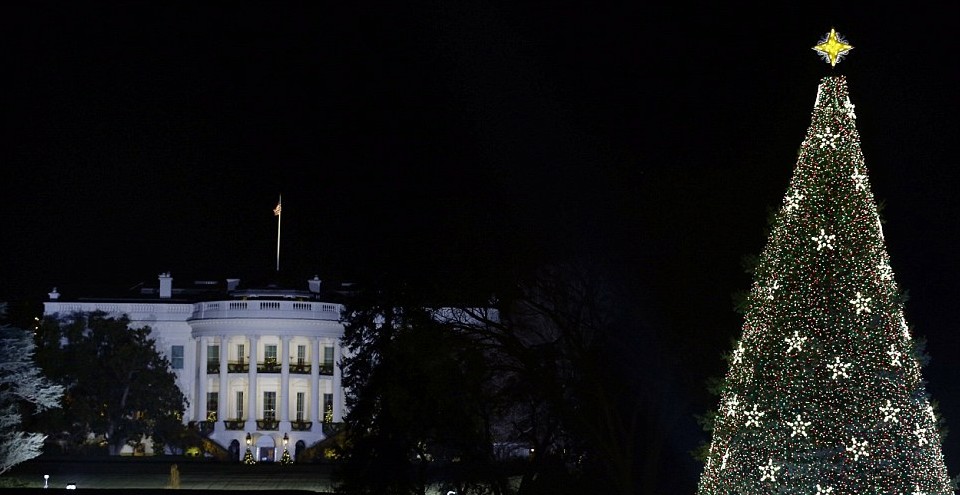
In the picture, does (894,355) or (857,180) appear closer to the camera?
(894,355)

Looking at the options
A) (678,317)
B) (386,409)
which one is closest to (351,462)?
(386,409)

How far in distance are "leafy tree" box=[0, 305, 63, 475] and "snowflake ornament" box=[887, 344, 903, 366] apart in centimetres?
3422

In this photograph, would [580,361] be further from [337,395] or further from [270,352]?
[270,352]

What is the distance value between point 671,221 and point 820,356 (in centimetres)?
1215

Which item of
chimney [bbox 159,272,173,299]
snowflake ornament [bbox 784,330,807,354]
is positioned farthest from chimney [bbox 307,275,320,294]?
snowflake ornament [bbox 784,330,807,354]

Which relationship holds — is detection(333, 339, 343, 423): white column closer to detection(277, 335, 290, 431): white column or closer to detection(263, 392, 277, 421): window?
detection(277, 335, 290, 431): white column

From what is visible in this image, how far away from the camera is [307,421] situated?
285 ft

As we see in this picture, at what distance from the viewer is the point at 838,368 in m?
17.7

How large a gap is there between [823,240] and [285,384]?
71.4m

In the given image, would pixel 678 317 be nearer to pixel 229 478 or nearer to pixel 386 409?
pixel 386 409

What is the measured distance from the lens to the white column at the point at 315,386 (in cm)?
8706

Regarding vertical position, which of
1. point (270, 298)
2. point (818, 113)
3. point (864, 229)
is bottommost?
point (864, 229)

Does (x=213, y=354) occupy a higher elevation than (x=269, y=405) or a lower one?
higher

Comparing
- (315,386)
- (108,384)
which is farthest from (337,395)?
(108,384)
